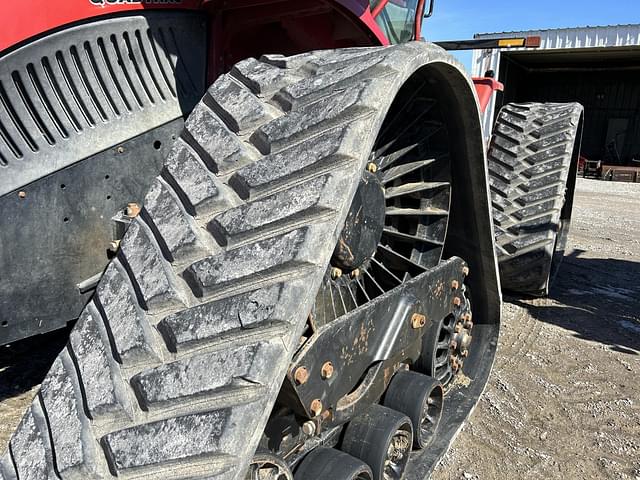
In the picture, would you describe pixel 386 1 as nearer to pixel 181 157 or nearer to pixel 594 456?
pixel 181 157

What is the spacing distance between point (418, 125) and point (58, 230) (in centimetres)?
140

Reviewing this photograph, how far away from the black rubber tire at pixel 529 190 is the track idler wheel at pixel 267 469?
2647 millimetres

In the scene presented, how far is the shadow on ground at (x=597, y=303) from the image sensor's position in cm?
383

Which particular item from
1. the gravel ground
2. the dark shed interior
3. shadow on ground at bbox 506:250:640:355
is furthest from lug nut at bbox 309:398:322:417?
the dark shed interior

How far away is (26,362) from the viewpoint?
313 cm

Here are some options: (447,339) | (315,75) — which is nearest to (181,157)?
(315,75)

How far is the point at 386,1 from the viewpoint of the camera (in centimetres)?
248

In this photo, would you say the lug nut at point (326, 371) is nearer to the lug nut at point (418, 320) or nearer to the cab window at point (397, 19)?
the lug nut at point (418, 320)

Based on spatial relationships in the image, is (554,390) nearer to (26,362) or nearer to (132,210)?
(132,210)

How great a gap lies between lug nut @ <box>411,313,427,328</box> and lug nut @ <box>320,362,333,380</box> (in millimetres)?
524

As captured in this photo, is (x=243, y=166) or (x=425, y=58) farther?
(x=425, y=58)

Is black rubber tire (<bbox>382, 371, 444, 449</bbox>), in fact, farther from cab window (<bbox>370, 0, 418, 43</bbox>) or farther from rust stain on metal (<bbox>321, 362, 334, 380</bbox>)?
cab window (<bbox>370, 0, 418, 43</bbox>)

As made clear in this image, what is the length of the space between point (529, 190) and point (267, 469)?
293 centimetres

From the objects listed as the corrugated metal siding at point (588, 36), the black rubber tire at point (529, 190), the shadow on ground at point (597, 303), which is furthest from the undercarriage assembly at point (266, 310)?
the corrugated metal siding at point (588, 36)
